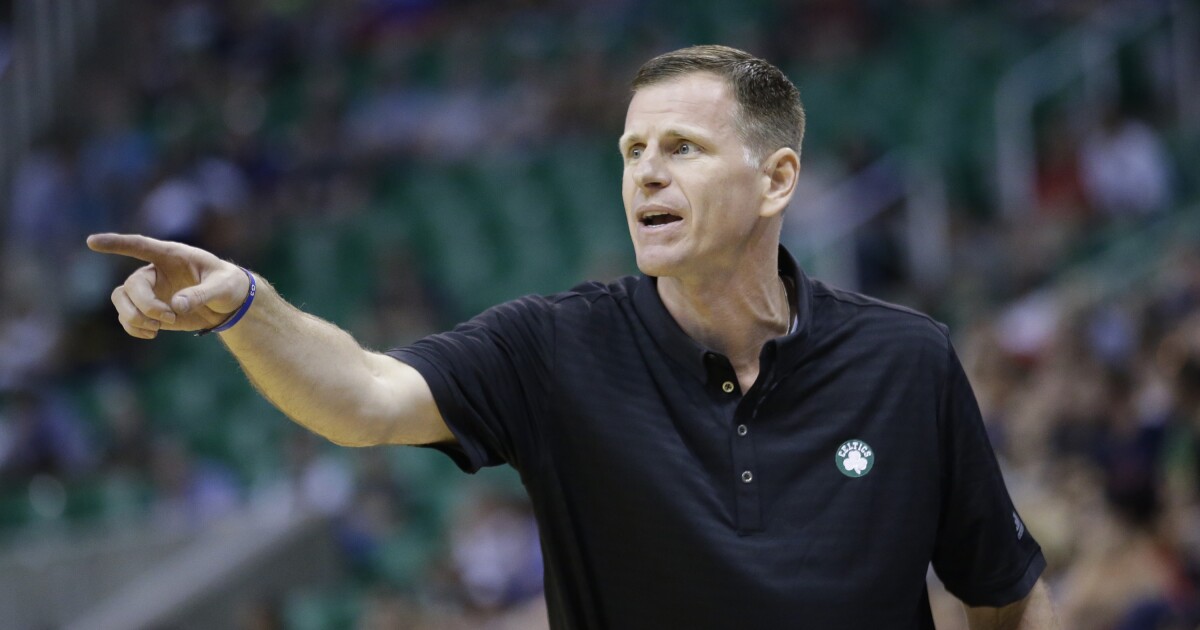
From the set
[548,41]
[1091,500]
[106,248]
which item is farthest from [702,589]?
[548,41]

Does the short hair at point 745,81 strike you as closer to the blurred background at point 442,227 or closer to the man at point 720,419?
the man at point 720,419

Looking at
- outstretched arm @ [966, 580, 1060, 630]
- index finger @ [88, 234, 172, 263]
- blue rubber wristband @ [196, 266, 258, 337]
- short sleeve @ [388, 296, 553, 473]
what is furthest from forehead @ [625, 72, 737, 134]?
outstretched arm @ [966, 580, 1060, 630]

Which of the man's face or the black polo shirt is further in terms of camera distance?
the man's face

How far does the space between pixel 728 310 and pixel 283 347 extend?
0.92 metres

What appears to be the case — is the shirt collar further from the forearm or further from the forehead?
the forearm

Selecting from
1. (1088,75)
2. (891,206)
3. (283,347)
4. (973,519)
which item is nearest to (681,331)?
(973,519)

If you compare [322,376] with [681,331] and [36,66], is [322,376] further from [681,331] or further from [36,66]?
[36,66]

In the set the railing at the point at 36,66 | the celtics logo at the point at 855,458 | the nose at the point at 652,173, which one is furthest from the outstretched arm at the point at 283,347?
the railing at the point at 36,66

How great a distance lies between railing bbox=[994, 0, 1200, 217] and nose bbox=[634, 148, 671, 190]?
7253mm

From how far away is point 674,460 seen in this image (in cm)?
276

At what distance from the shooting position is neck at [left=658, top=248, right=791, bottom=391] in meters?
2.92

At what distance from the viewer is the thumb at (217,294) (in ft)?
7.30

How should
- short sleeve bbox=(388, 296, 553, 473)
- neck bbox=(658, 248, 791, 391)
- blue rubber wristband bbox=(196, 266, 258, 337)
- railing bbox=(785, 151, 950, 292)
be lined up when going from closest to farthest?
blue rubber wristband bbox=(196, 266, 258, 337) < short sleeve bbox=(388, 296, 553, 473) < neck bbox=(658, 248, 791, 391) < railing bbox=(785, 151, 950, 292)

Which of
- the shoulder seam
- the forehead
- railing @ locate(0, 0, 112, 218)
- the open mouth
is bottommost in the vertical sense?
railing @ locate(0, 0, 112, 218)
